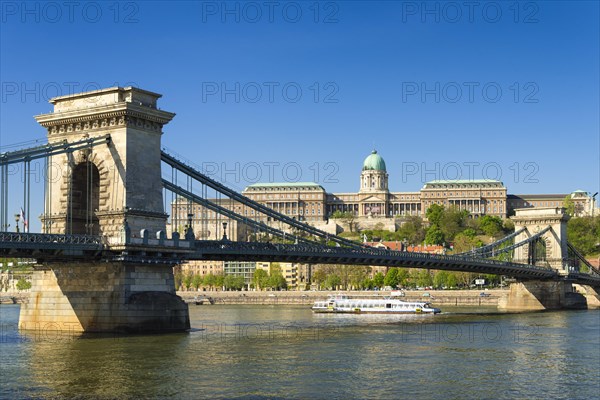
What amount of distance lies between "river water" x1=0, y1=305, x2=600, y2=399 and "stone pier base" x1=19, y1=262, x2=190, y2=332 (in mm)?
1168

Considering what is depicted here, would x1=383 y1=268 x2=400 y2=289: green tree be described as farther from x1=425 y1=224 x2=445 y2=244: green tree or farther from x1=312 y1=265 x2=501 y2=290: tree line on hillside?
x1=425 y1=224 x2=445 y2=244: green tree

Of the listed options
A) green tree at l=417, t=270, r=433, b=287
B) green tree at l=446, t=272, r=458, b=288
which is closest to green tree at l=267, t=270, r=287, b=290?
green tree at l=417, t=270, r=433, b=287

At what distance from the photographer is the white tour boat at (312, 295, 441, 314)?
304 ft

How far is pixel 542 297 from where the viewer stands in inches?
3979

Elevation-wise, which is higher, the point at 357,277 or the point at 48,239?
the point at 48,239

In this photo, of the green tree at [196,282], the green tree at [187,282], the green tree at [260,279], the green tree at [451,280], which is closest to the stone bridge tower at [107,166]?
the green tree at [451,280]

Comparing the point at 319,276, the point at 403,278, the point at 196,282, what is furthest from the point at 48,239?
the point at 196,282

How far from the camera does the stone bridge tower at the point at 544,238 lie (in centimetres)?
10681

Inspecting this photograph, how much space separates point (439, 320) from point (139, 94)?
3580cm

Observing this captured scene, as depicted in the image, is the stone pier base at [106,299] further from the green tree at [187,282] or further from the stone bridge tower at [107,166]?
the green tree at [187,282]

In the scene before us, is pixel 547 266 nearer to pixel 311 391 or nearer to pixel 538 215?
pixel 538 215

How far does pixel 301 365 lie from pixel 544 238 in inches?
2924

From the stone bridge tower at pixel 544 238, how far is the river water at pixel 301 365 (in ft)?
153

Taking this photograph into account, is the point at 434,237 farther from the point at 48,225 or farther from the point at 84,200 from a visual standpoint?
the point at 48,225
